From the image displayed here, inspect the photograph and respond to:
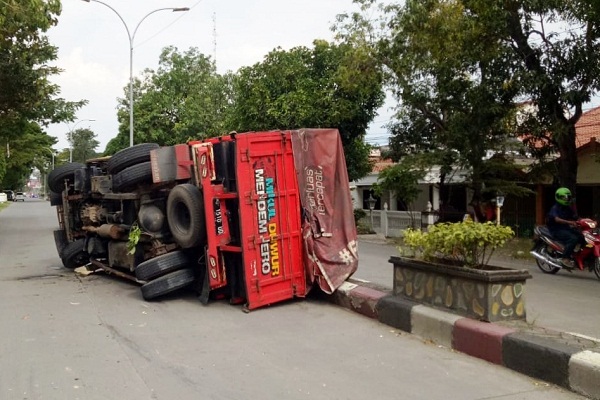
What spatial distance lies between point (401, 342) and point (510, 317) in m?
1.13

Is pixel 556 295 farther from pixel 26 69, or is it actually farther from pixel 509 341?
pixel 26 69

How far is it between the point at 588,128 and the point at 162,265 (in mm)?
20491

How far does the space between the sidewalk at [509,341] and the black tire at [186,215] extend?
96.3 inches

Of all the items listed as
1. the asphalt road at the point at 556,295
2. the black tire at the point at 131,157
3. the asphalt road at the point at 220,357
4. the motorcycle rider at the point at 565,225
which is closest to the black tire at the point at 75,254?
the black tire at the point at 131,157

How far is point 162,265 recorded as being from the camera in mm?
8039

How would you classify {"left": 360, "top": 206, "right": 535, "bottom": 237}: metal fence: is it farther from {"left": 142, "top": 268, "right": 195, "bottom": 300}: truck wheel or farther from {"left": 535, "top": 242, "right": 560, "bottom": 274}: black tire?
{"left": 142, "top": 268, "right": 195, "bottom": 300}: truck wheel

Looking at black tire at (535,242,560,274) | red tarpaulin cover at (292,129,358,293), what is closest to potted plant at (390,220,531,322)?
red tarpaulin cover at (292,129,358,293)

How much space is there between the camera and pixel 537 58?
1288cm

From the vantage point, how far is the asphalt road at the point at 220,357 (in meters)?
4.49

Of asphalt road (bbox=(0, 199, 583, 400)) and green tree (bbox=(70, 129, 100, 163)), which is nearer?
asphalt road (bbox=(0, 199, 583, 400))

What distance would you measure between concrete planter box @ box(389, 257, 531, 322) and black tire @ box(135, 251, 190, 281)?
137 inches

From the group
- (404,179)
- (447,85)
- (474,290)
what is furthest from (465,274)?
(404,179)

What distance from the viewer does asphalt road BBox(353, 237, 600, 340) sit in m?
6.41

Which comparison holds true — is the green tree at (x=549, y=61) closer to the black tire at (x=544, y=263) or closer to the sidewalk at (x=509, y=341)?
the black tire at (x=544, y=263)
